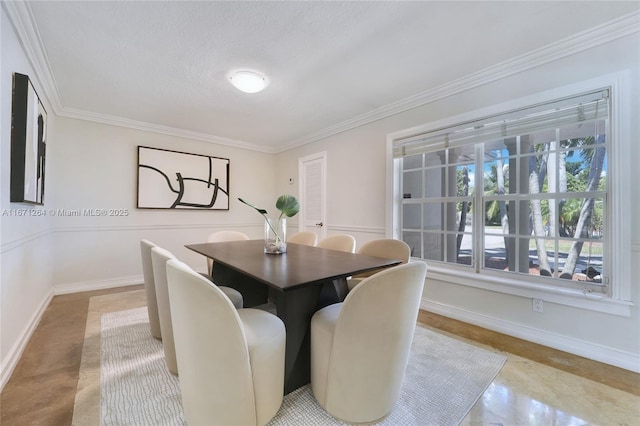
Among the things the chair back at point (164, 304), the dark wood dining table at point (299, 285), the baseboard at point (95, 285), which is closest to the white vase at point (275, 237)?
the dark wood dining table at point (299, 285)

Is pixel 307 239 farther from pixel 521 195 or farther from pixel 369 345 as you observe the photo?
pixel 521 195

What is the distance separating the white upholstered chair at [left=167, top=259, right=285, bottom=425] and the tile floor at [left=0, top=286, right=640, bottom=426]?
0.72 metres

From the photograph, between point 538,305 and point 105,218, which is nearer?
point 538,305

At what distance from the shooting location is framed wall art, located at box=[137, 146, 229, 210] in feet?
12.5

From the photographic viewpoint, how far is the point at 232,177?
4664mm

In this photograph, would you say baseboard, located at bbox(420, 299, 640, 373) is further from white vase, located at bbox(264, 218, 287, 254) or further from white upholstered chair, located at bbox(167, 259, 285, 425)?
white upholstered chair, located at bbox(167, 259, 285, 425)

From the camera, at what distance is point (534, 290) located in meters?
2.17

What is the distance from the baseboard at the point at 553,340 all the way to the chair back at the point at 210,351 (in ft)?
7.36

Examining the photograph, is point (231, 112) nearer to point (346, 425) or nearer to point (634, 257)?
point (346, 425)

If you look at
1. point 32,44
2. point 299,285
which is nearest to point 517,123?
point 299,285

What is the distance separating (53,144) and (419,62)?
4239mm

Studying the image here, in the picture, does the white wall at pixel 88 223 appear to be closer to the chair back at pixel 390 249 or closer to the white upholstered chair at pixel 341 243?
the white upholstered chair at pixel 341 243

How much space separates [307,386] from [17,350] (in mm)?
2070

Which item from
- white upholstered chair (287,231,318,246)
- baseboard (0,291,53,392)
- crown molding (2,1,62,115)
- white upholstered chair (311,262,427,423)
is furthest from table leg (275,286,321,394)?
crown molding (2,1,62,115)
